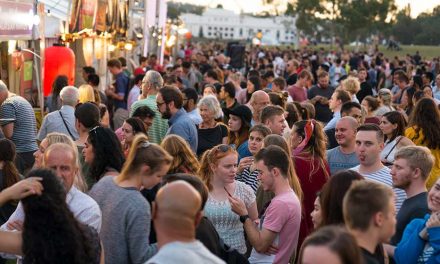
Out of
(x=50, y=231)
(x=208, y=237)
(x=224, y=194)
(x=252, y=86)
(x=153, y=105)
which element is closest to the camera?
(x=50, y=231)

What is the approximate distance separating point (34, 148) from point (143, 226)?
5.18 metres

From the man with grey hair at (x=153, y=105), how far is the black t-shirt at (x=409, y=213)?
4620mm

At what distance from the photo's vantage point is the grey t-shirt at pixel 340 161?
8547 millimetres

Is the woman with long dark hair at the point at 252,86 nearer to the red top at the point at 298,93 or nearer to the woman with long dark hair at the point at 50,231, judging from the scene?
the red top at the point at 298,93

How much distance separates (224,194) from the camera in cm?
664

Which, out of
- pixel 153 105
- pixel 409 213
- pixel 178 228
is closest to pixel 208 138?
pixel 153 105

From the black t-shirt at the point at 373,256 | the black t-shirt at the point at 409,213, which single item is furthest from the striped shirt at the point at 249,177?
the black t-shirt at the point at 373,256

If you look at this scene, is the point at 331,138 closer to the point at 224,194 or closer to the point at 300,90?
the point at 224,194

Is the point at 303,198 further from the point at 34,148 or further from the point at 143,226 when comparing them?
the point at 34,148

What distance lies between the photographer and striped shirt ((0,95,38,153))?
32.3 feet

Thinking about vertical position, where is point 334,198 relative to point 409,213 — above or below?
above

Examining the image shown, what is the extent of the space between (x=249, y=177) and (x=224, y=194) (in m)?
1.41

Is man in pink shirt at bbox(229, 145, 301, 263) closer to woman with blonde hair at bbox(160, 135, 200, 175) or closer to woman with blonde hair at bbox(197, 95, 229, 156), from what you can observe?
woman with blonde hair at bbox(160, 135, 200, 175)

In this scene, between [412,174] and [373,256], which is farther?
[412,174]
